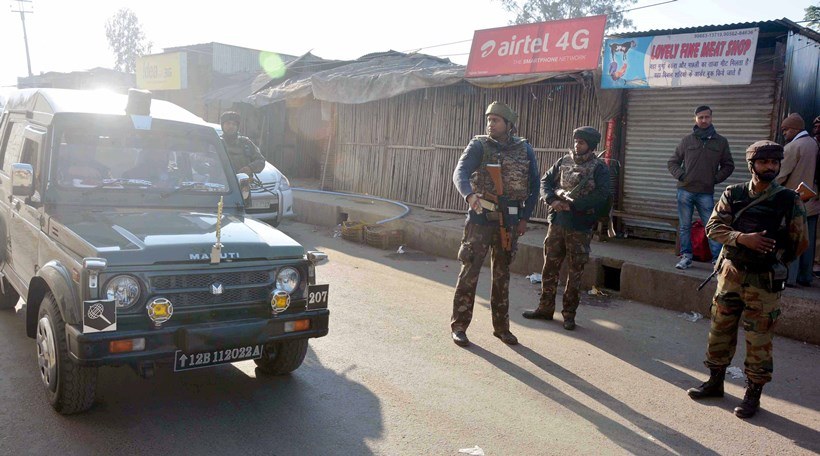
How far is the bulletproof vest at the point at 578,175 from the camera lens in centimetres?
608

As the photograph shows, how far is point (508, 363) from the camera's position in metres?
5.20

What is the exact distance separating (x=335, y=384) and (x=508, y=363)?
1467mm

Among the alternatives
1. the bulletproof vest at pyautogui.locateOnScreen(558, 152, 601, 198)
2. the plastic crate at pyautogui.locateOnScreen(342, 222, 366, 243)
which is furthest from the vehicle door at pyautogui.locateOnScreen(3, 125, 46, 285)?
the plastic crate at pyautogui.locateOnScreen(342, 222, 366, 243)

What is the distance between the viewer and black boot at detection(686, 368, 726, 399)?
4.66 metres

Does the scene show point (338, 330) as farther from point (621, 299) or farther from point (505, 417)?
point (621, 299)

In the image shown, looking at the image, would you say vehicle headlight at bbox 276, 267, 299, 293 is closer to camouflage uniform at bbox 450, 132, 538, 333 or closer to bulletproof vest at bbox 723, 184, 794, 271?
camouflage uniform at bbox 450, 132, 538, 333

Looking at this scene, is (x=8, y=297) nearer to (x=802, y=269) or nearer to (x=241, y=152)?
(x=241, y=152)

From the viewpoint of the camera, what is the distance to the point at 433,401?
4348 mm

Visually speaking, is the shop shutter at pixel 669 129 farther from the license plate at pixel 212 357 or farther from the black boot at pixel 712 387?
the license plate at pixel 212 357

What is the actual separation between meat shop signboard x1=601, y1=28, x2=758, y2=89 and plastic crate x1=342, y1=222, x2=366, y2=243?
4366 mm

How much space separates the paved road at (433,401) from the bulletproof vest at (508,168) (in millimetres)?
1350

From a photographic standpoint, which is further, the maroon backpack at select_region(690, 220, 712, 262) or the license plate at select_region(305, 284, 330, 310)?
the maroon backpack at select_region(690, 220, 712, 262)

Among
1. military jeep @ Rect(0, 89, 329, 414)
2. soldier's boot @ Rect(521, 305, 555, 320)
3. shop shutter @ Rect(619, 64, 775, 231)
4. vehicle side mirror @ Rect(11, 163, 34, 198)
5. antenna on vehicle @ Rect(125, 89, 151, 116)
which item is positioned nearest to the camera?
military jeep @ Rect(0, 89, 329, 414)

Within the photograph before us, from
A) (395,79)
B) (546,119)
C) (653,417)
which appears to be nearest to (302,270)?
(653,417)
